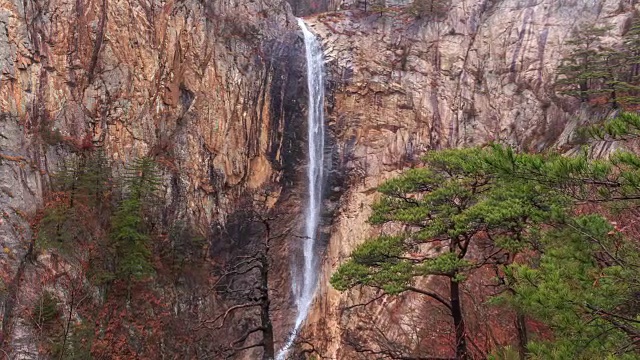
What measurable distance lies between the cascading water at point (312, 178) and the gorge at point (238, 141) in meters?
0.11

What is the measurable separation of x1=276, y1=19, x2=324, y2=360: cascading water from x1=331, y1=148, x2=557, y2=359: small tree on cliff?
39.4ft

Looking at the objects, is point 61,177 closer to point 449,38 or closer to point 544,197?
point 544,197

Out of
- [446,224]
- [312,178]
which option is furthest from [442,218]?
[312,178]

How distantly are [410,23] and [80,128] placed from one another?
2064 centimetres

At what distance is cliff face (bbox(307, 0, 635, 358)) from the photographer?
24.0 meters

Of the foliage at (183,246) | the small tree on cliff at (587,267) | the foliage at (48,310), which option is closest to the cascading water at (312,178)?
the foliage at (183,246)

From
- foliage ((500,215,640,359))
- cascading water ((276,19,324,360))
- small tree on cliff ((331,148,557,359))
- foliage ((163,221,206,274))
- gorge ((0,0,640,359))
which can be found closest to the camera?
foliage ((500,215,640,359))

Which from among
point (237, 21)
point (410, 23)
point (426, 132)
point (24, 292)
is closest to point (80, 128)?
point (24, 292)

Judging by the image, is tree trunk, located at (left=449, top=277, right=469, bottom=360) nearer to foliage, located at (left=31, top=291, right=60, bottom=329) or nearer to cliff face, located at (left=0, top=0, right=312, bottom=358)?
foliage, located at (left=31, top=291, right=60, bottom=329)

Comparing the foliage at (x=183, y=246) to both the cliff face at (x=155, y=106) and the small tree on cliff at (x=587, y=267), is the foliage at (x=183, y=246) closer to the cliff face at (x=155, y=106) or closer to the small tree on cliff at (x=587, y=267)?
the cliff face at (x=155, y=106)

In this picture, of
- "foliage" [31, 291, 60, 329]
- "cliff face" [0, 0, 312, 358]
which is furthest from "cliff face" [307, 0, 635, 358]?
"foliage" [31, 291, 60, 329]

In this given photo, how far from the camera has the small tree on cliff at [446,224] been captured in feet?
27.3

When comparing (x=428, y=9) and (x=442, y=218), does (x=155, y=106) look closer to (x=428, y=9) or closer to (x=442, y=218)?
(x=442, y=218)

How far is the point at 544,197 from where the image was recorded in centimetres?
690
